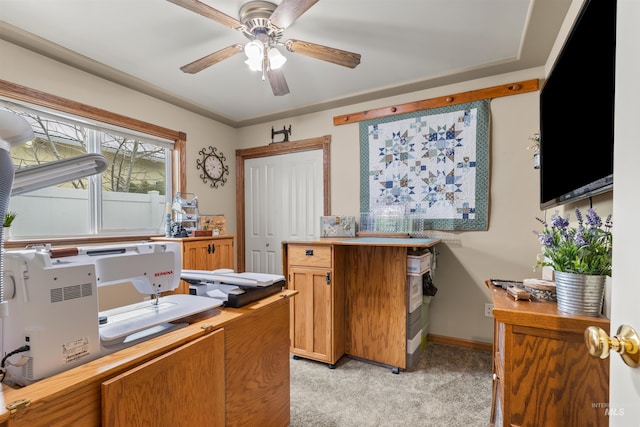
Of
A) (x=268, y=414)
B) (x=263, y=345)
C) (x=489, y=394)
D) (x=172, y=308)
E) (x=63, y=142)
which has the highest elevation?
(x=63, y=142)

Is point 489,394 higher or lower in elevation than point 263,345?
lower

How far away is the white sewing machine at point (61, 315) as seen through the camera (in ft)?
2.34

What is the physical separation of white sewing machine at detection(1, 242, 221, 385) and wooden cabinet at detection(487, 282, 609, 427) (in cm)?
124

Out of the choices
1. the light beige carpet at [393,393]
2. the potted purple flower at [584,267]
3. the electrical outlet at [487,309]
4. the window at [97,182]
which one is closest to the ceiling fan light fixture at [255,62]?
the window at [97,182]

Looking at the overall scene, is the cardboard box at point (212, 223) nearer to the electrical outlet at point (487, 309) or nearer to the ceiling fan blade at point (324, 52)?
the ceiling fan blade at point (324, 52)

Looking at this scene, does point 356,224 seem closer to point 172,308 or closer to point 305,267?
point 305,267

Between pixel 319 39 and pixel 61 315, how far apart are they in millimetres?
2194

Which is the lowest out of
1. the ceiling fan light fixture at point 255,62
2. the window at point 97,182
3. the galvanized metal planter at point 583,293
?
the galvanized metal planter at point 583,293

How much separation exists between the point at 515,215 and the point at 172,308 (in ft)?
8.70

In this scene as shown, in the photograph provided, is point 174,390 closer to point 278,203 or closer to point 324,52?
point 324,52

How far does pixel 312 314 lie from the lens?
93.4 inches

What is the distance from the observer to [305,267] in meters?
2.41

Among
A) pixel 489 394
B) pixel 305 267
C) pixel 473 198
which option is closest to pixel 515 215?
pixel 473 198

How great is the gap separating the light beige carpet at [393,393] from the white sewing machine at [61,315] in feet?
3.98
